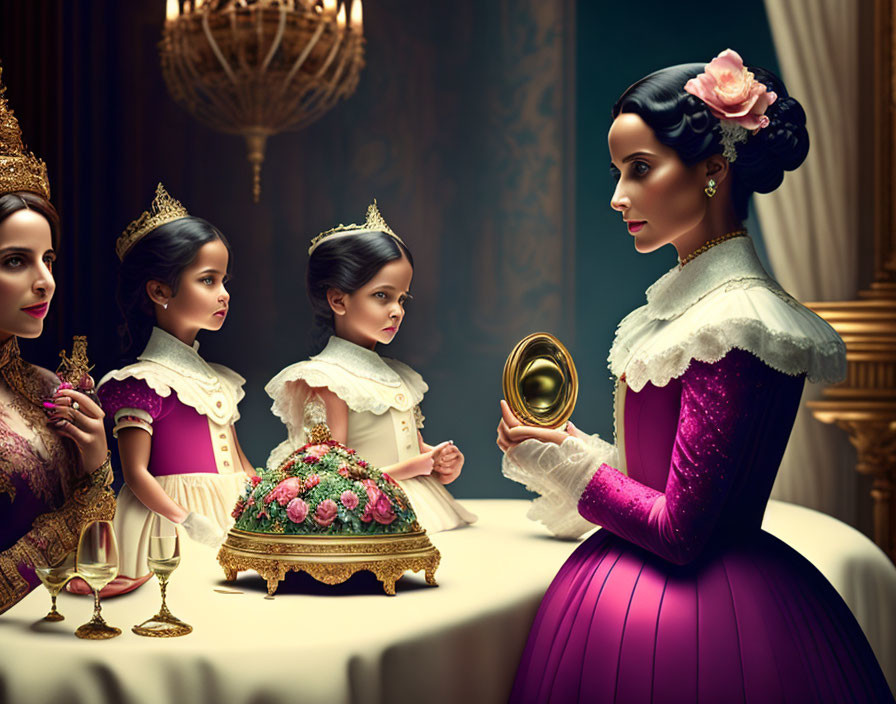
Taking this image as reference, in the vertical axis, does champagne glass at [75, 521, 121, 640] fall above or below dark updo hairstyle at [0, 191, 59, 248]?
below

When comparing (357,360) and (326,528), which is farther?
(357,360)

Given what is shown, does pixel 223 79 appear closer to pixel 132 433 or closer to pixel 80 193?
pixel 80 193

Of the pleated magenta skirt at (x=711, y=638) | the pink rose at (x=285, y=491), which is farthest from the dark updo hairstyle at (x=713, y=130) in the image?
the pink rose at (x=285, y=491)

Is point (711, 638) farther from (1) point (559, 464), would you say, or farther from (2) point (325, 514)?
(2) point (325, 514)

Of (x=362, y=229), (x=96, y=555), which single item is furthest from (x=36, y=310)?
(x=362, y=229)

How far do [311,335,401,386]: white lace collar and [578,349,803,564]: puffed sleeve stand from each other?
1478mm

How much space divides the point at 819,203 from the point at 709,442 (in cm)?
313

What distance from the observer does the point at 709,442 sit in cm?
215

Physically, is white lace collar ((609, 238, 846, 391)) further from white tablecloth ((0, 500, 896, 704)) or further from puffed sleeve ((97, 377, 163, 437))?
puffed sleeve ((97, 377, 163, 437))

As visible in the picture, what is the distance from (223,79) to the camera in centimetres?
484

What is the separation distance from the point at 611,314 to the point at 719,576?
3.40 metres

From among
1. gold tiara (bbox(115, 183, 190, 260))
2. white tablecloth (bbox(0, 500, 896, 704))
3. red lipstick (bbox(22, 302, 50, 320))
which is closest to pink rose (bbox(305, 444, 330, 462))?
white tablecloth (bbox(0, 500, 896, 704))

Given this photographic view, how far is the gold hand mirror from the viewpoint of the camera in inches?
104

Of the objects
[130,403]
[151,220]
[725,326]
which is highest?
[151,220]
